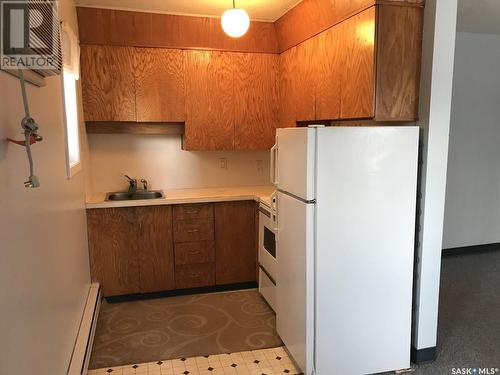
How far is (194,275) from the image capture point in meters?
3.65

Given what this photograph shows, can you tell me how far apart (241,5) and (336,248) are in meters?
2.22

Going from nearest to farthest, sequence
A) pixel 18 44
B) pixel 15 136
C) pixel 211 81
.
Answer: pixel 18 44 → pixel 15 136 → pixel 211 81

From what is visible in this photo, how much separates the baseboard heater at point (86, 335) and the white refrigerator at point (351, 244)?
1250mm

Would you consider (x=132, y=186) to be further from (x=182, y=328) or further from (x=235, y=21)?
(x=235, y=21)

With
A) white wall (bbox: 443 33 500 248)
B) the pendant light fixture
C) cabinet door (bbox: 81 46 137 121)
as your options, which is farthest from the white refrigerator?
white wall (bbox: 443 33 500 248)

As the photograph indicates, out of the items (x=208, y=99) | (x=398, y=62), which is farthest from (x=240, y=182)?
(x=398, y=62)

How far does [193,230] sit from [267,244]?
72cm

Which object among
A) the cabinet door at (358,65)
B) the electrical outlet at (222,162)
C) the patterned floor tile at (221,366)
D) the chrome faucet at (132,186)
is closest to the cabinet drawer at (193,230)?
the chrome faucet at (132,186)

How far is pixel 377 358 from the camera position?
7.89ft

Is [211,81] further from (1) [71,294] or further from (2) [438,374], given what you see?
(2) [438,374]

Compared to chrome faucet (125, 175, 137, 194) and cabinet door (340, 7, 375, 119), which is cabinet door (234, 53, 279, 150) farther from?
cabinet door (340, 7, 375, 119)

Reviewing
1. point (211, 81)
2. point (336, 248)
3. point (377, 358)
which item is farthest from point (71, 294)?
point (211, 81)

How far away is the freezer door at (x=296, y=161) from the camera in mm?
2168

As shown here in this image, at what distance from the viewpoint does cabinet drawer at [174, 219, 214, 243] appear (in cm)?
355
